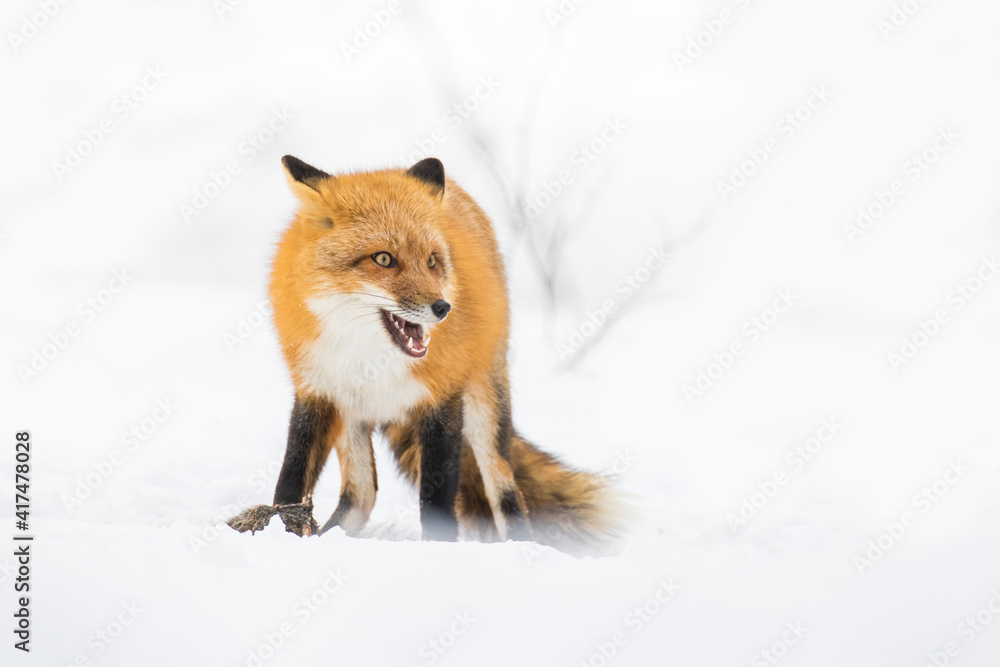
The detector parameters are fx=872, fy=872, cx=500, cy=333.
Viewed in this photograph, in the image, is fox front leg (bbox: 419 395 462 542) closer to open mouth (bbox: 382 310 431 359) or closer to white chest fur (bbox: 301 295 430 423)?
white chest fur (bbox: 301 295 430 423)

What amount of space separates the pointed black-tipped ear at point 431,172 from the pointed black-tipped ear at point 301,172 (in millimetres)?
404

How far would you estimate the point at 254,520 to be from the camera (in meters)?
3.68

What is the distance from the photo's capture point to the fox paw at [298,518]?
362cm

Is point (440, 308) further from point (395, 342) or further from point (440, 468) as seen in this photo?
A: point (440, 468)

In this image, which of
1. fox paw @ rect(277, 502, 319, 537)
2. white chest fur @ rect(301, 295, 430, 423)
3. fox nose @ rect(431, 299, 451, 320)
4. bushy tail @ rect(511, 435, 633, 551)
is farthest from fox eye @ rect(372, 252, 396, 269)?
bushy tail @ rect(511, 435, 633, 551)

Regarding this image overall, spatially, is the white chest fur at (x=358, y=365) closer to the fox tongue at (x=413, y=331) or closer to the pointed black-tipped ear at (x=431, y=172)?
the fox tongue at (x=413, y=331)

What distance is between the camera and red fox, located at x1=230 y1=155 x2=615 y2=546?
3.36 meters

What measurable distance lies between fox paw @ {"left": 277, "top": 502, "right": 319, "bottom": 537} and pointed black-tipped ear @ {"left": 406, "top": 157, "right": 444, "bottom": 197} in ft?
4.75

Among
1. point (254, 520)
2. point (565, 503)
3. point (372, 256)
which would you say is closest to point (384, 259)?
point (372, 256)

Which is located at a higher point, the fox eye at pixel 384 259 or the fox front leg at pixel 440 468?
the fox eye at pixel 384 259

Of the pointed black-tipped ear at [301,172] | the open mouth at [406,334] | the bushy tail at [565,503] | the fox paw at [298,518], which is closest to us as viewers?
the open mouth at [406,334]

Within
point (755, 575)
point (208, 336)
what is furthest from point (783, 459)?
point (208, 336)

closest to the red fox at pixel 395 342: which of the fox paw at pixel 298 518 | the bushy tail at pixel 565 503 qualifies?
the fox paw at pixel 298 518

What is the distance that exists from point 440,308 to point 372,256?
38cm
